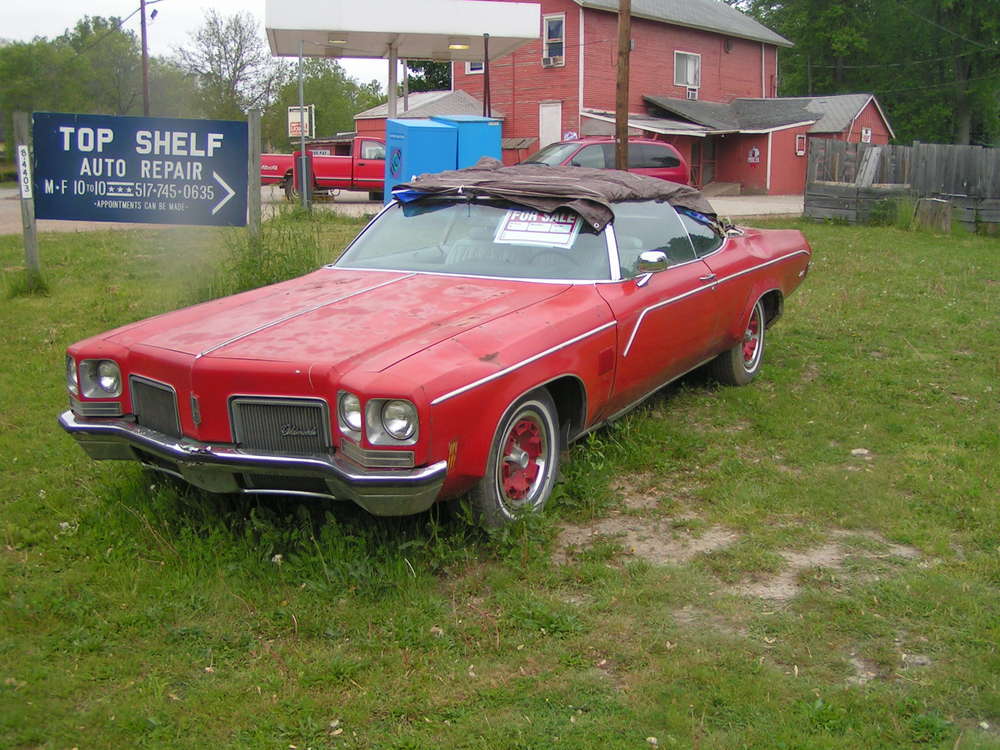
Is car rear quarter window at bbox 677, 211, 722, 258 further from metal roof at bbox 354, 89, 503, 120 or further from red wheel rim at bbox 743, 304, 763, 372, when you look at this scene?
metal roof at bbox 354, 89, 503, 120

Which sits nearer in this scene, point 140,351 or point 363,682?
point 363,682

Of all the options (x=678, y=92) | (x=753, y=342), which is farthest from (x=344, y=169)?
(x=753, y=342)

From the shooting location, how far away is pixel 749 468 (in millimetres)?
5391

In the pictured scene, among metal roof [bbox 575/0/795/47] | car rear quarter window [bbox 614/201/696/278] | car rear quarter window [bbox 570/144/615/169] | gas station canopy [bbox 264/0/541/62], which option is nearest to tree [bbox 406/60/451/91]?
metal roof [bbox 575/0/795/47]

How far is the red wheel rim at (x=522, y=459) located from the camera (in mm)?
4418

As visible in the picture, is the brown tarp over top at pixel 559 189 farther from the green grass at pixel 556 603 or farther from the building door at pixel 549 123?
the building door at pixel 549 123

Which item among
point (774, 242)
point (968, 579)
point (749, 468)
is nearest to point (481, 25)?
point (774, 242)

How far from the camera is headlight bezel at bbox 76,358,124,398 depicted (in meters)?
4.33

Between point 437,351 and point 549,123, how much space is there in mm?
30439

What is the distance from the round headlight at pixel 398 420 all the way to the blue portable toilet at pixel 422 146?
40.8 ft

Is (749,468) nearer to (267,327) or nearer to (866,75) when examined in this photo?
(267,327)

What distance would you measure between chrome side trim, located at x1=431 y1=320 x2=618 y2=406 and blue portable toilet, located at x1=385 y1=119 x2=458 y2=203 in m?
11.5

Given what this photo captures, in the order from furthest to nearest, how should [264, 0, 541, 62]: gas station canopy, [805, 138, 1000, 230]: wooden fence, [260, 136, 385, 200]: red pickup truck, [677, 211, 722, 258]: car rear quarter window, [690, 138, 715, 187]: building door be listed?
[690, 138, 715, 187]: building door → [260, 136, 385, 200]: red pickup truck → [264, 0, 541, 62]: gas station canopy → [805, 138, 1000, 230]: wooden fence → [677, 211, 722, 258]: car rear quarter window

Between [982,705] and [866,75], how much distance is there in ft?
194
